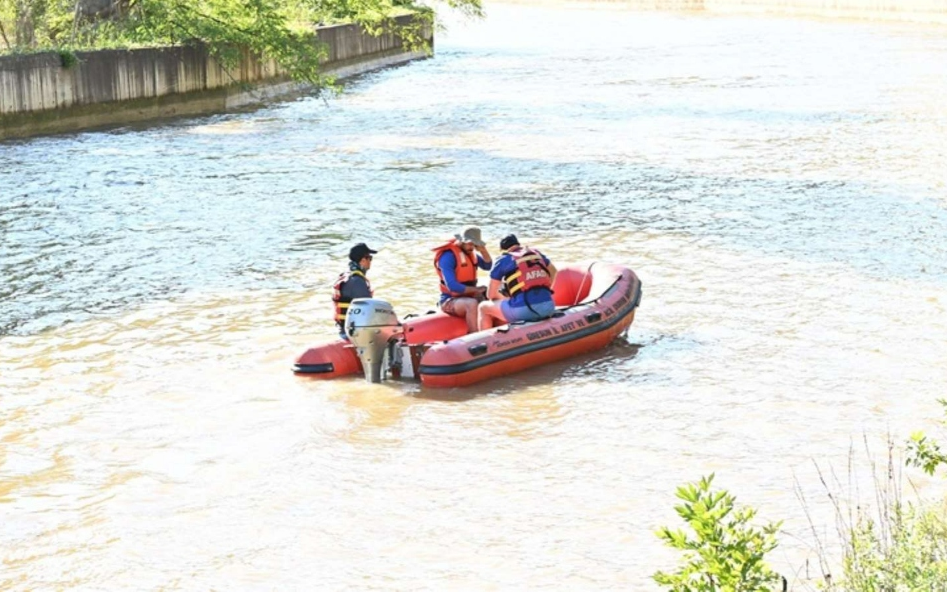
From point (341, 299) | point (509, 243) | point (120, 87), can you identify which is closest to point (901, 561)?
point (509, 243)

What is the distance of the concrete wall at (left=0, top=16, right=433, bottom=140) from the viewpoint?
85.4 ft

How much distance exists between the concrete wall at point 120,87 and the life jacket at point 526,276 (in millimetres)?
16307

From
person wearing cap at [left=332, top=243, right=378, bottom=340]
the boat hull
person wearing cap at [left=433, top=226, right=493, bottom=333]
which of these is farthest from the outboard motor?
person wearing cap at [left=433, top=226, right=493, bottom=333]

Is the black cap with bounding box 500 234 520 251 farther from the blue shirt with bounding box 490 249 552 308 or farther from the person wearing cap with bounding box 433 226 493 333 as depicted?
the person wearing cap with bounding box 433 226 493 333

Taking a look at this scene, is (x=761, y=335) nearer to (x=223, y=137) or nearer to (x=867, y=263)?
(x=867, y=263)

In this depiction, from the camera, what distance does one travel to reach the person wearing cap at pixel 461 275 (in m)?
12.1

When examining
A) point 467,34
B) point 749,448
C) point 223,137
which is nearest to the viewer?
point 749,448

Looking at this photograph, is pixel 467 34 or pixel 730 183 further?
pixel 467 34

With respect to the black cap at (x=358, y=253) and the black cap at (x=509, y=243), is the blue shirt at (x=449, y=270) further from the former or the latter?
the black cap at (x=358, y=253)

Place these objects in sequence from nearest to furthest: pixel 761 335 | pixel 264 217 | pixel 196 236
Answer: pixel 761 335 → pixel 196 236 → pixel 264 217

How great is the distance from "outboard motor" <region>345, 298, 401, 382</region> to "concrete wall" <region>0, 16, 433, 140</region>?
16146 mm

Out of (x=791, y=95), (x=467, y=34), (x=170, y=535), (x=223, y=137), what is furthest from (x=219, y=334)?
(x=467, y=34)

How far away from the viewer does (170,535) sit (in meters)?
8.59

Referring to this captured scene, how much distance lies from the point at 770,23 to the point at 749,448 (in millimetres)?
52324
